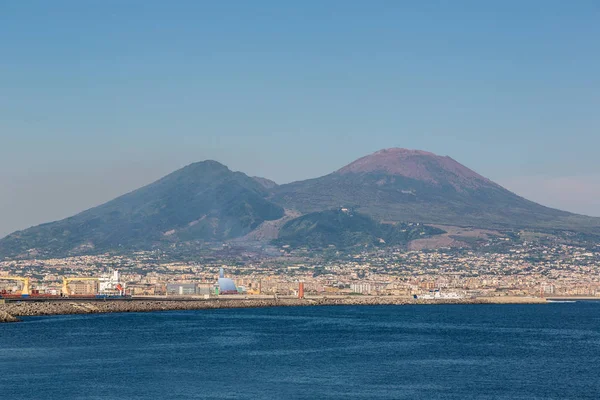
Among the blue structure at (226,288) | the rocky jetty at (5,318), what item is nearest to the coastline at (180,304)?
the rocky jetty at (5,318)

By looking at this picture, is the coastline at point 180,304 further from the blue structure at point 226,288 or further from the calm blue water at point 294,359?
the blue structure at point 226,288

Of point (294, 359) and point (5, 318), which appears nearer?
point (294, 359)

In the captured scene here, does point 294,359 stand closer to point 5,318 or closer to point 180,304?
point 5,318

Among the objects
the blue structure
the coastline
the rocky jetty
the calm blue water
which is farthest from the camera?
the blue structure

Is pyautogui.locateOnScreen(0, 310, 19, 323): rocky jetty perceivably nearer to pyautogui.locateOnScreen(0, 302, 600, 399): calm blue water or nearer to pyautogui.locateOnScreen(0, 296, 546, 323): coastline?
pyautogui.locateOnScreen(0, 296, 546, 323): coastline

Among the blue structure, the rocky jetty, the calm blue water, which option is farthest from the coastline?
the blue structure

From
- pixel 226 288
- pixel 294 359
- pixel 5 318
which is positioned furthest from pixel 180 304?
pixel 294 359

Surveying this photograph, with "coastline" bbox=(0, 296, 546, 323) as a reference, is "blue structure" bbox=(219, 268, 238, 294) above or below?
above
